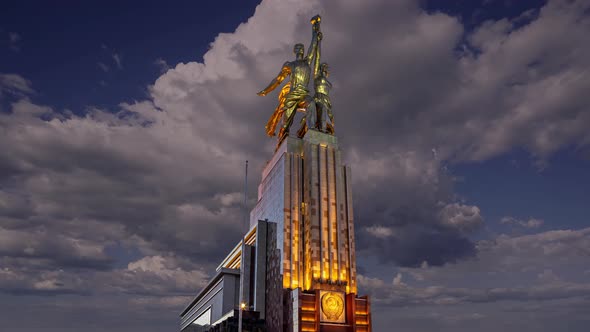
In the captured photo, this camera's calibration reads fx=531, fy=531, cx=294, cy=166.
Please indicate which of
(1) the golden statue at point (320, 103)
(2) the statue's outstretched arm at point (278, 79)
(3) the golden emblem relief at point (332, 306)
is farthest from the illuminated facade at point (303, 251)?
(2) the statue's outstretched arm at point (278, 79)

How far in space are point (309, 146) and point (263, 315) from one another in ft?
93.3

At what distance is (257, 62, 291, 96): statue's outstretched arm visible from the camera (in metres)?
101

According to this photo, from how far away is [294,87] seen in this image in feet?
323

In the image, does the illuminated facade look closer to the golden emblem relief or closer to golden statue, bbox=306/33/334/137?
the golden emblem relief

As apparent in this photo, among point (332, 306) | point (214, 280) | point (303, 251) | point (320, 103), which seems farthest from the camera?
point (214, 280)

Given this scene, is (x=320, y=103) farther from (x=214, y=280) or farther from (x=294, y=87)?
(x=214, y=280)

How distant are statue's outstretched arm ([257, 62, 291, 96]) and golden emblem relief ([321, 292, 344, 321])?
44.3 meters

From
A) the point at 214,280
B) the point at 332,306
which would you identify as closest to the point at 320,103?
the point at 332,306

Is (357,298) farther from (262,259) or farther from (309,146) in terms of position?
(309,146)

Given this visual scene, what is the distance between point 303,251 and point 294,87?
32185 millimetres

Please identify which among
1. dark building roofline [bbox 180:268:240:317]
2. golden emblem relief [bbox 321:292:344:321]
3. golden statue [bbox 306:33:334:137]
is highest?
golden statue [bbox 306:33:334:137]

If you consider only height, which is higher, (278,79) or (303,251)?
(278,79)

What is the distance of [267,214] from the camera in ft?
302

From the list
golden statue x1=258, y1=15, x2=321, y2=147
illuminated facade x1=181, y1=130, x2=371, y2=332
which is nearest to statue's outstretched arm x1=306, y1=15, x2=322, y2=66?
golden statue x1=258, y1=15, x2=321, y2=147
